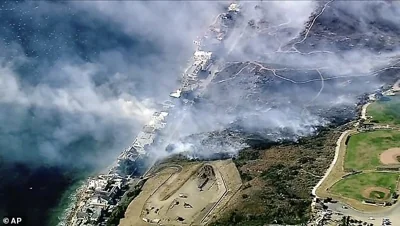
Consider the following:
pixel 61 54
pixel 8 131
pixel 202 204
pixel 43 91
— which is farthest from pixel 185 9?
pixel 202 204

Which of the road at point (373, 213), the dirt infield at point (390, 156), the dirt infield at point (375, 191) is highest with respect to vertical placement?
the dirt infield at point (390, 156)

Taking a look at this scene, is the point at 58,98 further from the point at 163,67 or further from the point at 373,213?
the point at 373,213

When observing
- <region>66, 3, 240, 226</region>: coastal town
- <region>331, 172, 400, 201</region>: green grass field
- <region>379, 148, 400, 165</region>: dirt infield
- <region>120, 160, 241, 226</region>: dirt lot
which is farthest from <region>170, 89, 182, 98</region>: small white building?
<region>379, 148, 400, 165</region>: dirt infield

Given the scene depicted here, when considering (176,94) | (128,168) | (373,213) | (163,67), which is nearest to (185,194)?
(128,168)

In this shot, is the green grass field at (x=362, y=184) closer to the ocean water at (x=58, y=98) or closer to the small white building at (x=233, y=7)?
the ocean water at (x=58, y=98)

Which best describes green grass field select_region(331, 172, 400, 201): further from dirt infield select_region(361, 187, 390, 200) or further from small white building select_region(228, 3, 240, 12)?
small white building select_region(228, 3, 240, 12)

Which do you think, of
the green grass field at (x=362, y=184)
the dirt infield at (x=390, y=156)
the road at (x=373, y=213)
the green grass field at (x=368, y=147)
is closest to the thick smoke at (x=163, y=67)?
the green grass field at (x=368, y=147)

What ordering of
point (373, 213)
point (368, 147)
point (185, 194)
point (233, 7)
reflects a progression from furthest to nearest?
point (233, 7) < point (368, 147) < point (185, 194) < point (373, 213)
